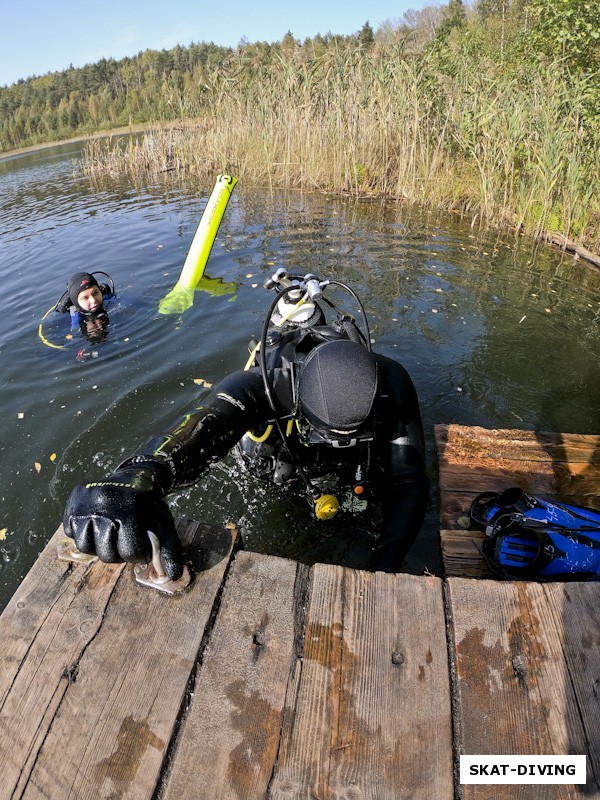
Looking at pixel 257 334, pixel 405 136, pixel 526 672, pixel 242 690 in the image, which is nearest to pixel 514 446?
pixel 526 672

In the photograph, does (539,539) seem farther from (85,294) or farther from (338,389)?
(85,294)

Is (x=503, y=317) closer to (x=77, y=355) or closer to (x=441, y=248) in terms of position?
(x=441, y=248)

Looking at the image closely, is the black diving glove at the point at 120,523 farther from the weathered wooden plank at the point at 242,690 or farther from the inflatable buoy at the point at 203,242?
the inflatable buoy at the point at 203,242

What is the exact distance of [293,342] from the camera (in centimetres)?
287

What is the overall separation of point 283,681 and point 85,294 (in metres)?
5.52

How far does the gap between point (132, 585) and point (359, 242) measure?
25.5 ft

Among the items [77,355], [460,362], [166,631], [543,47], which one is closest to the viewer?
[166,631]

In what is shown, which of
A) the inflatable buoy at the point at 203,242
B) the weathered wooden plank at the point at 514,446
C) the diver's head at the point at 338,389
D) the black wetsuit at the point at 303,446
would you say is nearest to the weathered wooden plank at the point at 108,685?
the black wetsuit at the point at 303,446

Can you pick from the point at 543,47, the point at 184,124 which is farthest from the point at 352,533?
the point at 184,124

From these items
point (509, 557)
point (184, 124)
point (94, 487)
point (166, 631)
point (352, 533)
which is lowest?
point (352, 533)

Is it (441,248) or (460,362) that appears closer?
(460,362)

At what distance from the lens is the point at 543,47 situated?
858 centimetres

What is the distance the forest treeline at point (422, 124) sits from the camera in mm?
7289

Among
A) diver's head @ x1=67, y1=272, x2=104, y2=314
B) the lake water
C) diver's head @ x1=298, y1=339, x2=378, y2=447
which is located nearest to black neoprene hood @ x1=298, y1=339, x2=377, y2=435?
diver's head @ x1=298, y1=339, x2=378, y2=447
